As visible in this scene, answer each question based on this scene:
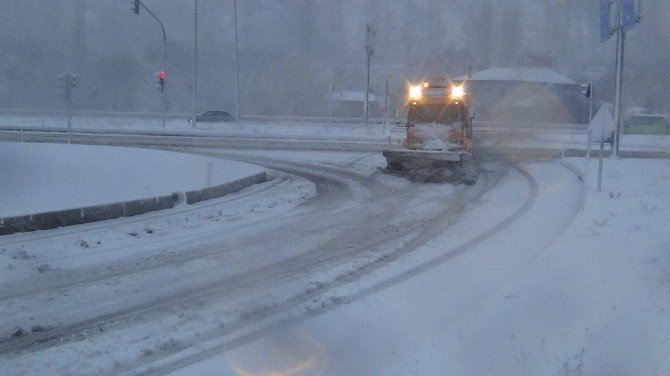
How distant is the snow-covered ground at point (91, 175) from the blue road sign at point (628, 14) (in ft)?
46.6

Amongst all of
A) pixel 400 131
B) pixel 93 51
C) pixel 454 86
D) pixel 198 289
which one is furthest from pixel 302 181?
pixel 93 51

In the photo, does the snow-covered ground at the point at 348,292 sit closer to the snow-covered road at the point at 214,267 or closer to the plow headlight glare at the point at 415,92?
the snow-covered road at the point at 214,267

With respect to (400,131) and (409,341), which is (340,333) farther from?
(400,131)

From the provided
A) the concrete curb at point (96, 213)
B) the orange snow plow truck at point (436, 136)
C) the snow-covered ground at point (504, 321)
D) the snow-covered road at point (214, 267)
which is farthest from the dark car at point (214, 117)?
the snow-covered ground at point (504, 321)

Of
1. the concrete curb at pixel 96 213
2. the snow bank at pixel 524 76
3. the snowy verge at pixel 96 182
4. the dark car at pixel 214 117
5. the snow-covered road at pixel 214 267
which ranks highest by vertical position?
the snow bank at pixel 524 76

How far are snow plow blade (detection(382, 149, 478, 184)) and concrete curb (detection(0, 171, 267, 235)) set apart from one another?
22.1 ft

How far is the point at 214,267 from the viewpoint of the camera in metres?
10.1

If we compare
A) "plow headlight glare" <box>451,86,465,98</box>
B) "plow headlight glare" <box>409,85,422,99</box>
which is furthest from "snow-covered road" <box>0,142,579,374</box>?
"plow headlight glare" <box>409,85,422,99</box>

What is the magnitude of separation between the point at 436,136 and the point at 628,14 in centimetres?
932

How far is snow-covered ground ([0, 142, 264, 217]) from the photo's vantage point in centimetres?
1392

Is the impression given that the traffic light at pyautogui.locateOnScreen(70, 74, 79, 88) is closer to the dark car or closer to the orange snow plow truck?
the orange snow plow truck

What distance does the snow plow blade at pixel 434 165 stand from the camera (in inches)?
840

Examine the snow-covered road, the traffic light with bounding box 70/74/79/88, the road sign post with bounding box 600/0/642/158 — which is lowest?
the snow-covered road

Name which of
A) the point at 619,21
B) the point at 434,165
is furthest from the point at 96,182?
the point at 619,21
